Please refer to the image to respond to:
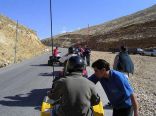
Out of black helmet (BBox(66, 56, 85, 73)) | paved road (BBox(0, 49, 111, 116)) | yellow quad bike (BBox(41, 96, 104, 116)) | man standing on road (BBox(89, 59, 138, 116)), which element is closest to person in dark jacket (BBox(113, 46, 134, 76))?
paved road (BBox(0, 49, 111, 116))

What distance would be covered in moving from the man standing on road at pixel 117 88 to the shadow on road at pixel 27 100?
681cm

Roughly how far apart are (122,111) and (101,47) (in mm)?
96656

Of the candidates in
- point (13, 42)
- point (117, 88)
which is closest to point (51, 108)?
point (117, 88)

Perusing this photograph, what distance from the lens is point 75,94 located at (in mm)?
5574

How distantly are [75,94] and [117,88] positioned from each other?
1202 millimetres

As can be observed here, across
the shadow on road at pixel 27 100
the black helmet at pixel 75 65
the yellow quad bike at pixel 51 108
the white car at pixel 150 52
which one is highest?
the black helmet at pixel 75 65

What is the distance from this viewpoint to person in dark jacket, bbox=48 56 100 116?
5578mm

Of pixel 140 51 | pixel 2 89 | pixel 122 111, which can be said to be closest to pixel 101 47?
pixel 140 51

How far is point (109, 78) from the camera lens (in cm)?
656

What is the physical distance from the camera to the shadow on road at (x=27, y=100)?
13995 millimetres

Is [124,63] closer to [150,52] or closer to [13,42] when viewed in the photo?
[13,42]

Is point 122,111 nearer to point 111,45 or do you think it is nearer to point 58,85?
point 58,85

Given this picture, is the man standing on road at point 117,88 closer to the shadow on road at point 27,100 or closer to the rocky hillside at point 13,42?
the shadow on road at point 27,100

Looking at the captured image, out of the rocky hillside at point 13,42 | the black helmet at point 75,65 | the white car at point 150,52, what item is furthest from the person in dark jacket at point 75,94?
the white car at point 150,52
